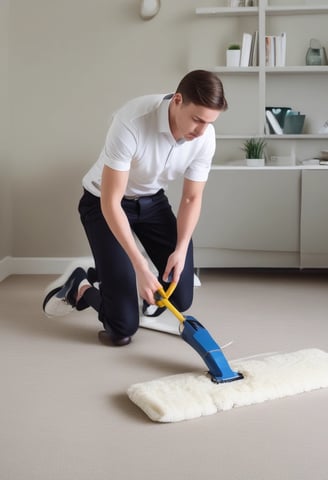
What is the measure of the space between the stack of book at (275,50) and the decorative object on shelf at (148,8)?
2.28ft

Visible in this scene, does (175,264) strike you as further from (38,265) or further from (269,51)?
(269,51)

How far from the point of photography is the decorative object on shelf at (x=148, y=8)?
4062 millimetres

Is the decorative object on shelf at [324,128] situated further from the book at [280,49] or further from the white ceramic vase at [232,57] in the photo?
the white ceramic vase at [232,57]

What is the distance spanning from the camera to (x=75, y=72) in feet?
13.7

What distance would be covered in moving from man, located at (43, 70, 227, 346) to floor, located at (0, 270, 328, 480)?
15 centimetres

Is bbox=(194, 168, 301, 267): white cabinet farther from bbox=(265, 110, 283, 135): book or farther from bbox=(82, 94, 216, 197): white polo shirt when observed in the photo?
bbox=(82, 94, 216, 197): white polo shirt

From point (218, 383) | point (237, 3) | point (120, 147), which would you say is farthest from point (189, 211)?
point (237, 3)

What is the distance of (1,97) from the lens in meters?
4.00

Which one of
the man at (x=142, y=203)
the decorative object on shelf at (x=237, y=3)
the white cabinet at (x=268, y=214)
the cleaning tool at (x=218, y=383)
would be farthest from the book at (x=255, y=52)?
the cleaning tool at (x=218, y=383)

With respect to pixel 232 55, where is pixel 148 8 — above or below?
above

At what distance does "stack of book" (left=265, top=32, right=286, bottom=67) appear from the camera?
161 inches

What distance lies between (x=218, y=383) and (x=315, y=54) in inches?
108

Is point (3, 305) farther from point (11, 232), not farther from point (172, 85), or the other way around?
point (172, 85)

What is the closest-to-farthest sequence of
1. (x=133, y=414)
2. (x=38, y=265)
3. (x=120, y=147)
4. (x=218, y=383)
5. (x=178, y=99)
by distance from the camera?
(x=133, y=414), (x=218, y=383), (x=178, y=99), (x=120, y=147), (x=38, y=265)
